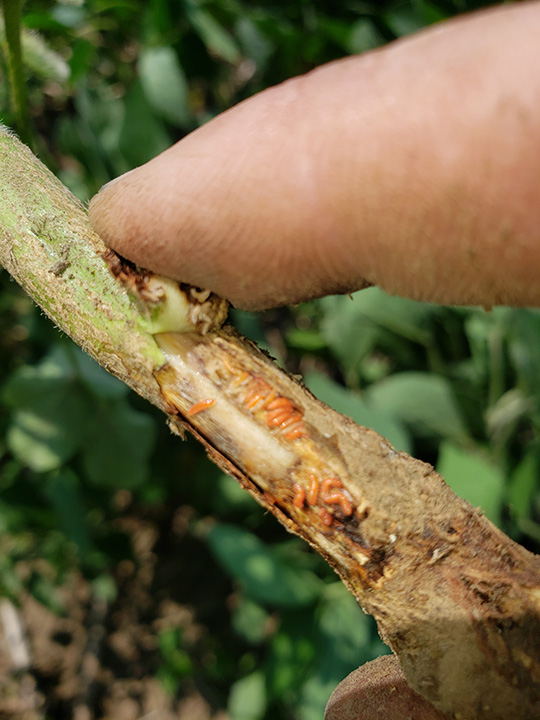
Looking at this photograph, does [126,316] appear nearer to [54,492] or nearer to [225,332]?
[225,332]

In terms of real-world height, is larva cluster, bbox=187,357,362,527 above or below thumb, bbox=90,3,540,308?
below

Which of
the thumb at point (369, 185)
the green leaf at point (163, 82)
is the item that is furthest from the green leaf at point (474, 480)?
the green leaf at point (163, 82)

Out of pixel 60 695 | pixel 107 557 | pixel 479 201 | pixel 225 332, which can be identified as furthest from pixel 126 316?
pixel 60 695

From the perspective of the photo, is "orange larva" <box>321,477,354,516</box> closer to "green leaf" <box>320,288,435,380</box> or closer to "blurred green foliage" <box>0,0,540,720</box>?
"blurred green foliage" <box>0,0,540,720</box>

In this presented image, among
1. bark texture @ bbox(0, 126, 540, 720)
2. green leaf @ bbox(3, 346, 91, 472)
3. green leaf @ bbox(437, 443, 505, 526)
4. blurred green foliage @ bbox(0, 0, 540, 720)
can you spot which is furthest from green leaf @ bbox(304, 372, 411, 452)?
bark texture @ bbox(0, 126, 540, 720)

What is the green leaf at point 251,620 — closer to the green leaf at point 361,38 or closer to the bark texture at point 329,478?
the bark texture at point 329,478

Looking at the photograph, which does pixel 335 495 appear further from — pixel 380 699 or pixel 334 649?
pixel 334 649

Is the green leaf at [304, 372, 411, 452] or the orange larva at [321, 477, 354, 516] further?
the green leaf at [304, 372, 411, 452]
